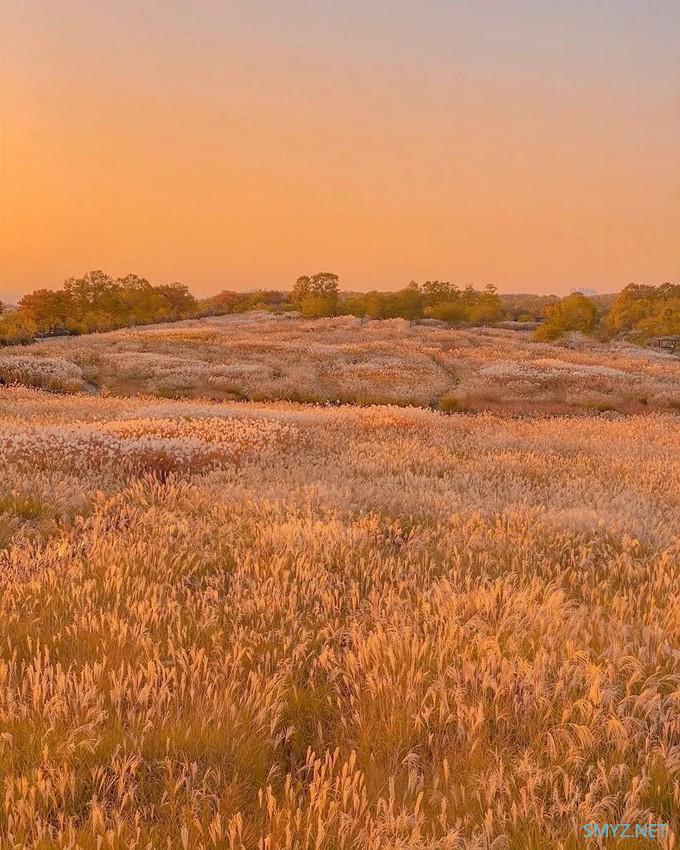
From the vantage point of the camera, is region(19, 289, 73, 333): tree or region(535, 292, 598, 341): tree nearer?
region(535, 292, 598, 341): tree

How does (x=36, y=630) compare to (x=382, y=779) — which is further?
(x=36, y=630)

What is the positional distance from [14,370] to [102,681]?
86.0 ft

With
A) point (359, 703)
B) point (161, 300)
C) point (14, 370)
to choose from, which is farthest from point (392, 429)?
point (161, 300)

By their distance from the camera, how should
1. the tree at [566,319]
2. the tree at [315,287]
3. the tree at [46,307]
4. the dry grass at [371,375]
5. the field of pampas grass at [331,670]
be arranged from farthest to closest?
the tree at [315,287], the tree at [46,307], the tree at [566,319], the dry grass at [371,375], the field of pampas grass at [331,670]

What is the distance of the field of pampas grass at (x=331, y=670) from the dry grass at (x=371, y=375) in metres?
18.2

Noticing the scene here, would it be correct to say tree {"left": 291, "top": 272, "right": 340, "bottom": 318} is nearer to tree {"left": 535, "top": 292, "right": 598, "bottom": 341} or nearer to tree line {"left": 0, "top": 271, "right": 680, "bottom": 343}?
tree line {"left": 0, "top": 271, "right": 680, "bottom": 343}

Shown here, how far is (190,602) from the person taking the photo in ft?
12.6

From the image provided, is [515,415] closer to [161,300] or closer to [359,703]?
[359,703]

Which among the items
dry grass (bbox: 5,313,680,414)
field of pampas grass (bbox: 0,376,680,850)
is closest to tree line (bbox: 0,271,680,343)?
dry grass (bbox: 5,313,680,414)

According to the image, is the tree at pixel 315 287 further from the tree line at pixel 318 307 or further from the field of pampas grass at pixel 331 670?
the field of pampas grass at pixel 331 670

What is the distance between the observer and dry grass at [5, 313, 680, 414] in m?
25.2

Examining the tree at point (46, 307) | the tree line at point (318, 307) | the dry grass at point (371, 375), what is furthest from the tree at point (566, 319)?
the tree at point (46, 307)

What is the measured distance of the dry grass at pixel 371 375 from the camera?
990 inches

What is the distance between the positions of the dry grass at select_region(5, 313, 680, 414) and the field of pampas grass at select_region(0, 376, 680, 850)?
59.7ft
